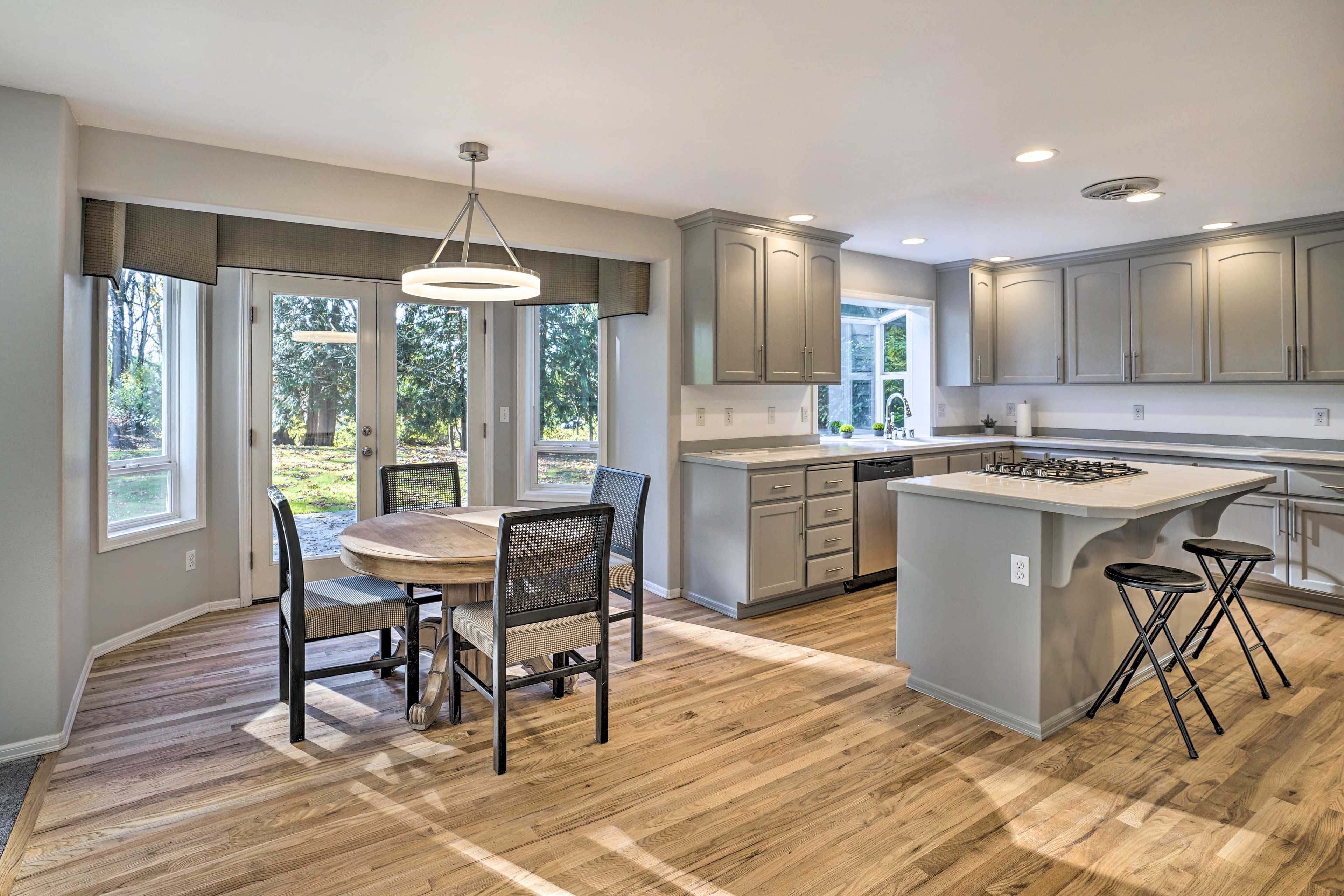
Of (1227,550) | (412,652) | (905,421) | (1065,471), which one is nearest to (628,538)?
(412,652)

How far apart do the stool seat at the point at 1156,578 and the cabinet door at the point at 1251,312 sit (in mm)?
2867

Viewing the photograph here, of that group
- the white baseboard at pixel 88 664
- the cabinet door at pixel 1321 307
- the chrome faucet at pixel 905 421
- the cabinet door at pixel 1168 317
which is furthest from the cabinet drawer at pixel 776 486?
the cabinet door at pixel 1321 307

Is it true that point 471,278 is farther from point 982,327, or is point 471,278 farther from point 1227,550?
point 982,327

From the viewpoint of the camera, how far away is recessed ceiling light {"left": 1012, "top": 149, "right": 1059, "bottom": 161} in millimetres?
3209

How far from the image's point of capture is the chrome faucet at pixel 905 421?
604cm

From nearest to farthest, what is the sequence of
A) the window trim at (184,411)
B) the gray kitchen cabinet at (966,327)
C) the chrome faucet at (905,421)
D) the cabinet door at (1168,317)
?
the window trim at (184,411) → the cabinet door at (1168,317) → the gray kitchen cabinet at (966,327) → the chrome faucet at (905,421)

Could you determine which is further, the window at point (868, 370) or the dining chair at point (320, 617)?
the window at point (868, 370)

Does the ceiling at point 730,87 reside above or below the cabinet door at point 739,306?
above

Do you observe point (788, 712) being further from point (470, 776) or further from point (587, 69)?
point (587, 69)

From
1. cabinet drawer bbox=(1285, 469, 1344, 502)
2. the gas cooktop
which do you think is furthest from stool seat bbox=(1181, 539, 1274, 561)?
cabinet drawer bbox=(1285, 469, 1344, 502)

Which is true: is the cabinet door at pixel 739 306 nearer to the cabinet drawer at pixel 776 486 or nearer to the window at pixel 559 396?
the cabinet drawer at pixel 776 486

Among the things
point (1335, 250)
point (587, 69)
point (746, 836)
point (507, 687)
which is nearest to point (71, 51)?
point (587, 69)

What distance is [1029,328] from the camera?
5875 mm

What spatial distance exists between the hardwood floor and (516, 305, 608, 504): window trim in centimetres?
213
